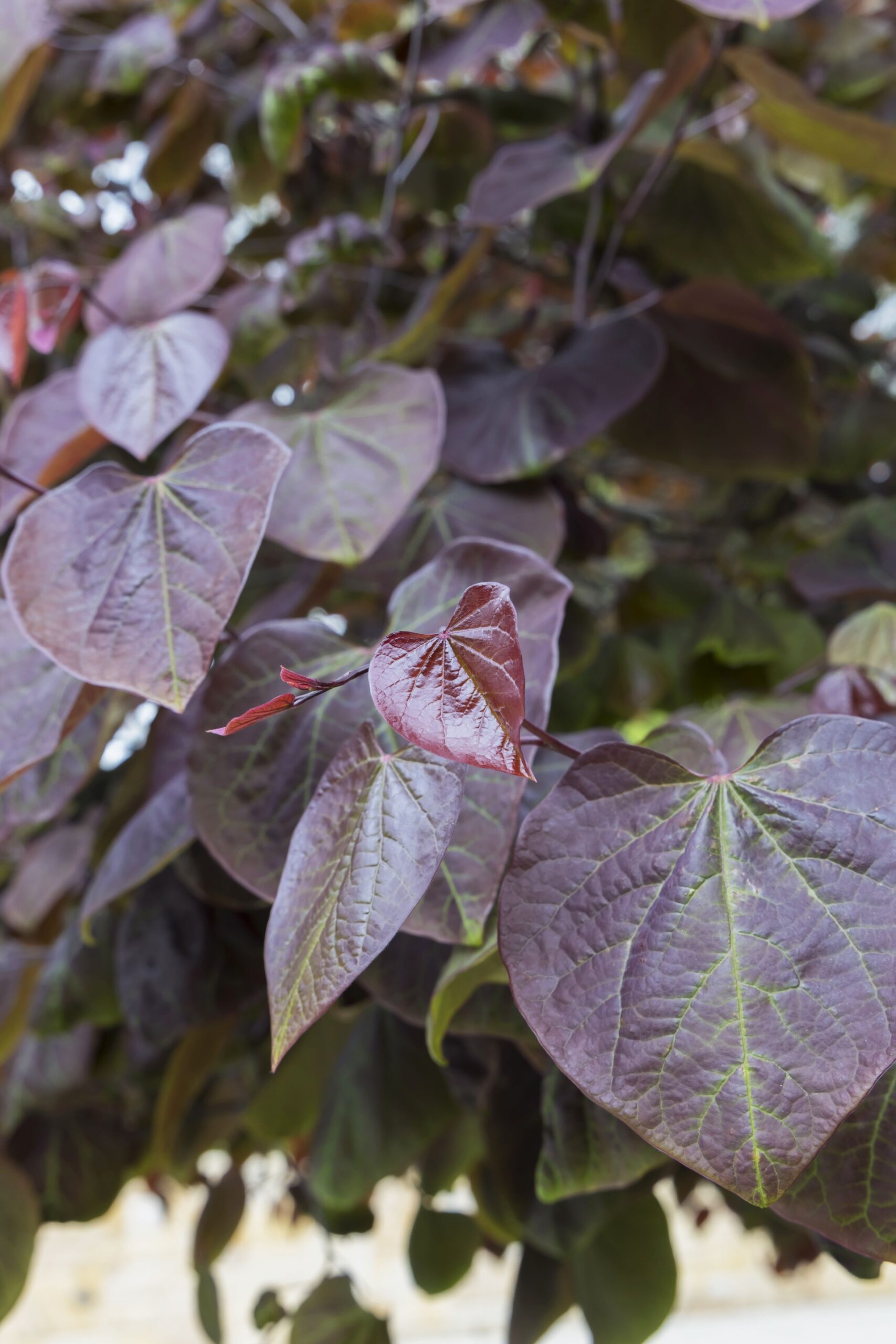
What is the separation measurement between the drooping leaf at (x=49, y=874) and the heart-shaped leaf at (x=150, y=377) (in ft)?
0.97

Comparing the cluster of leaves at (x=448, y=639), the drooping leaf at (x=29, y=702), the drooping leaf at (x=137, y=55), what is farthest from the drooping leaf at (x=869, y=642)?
the drooping leaf at (x=137, y=55)

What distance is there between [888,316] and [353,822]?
56.9 inches

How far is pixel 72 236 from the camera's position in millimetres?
810

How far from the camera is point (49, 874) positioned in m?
0.68

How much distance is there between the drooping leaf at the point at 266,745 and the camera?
16.2 inches

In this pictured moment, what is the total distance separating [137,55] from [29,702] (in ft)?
1.82

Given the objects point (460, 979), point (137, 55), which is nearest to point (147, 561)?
point (460, 979)

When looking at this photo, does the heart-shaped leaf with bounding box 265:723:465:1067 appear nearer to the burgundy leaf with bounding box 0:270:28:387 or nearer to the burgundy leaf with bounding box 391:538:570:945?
the burgundy leaf with bounding box 391:538:570:945

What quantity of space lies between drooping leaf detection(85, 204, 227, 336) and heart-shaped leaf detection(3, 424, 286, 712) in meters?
0.21

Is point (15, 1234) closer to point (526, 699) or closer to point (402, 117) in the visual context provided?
point (526, 699)

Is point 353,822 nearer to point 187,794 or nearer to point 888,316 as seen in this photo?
point 187,794

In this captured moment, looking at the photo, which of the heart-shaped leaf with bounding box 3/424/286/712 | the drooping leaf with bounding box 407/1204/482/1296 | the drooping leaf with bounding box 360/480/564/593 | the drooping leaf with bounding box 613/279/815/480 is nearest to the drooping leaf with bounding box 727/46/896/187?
the drooping leaf with bounding box 613/279/815/480

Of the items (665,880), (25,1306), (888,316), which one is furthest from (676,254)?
(25,1306)

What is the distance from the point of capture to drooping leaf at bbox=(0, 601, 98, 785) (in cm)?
40
